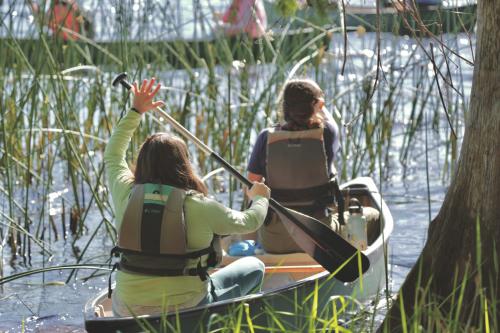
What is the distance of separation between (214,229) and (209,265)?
19cm

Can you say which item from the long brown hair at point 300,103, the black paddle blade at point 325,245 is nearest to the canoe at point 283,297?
the black paddle blade at point 325,245

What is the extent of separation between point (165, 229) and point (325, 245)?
1.26m

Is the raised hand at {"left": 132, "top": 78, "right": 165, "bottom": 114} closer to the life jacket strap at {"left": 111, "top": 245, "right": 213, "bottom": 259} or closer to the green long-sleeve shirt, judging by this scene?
the green long-sleeve shirt

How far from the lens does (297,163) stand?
6.31 m

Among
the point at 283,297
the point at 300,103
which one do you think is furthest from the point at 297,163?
the point at 283,297

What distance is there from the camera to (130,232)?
15.1 feet

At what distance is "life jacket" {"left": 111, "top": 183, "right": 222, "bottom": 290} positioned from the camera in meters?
4.55

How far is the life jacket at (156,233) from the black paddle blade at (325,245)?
1.05m

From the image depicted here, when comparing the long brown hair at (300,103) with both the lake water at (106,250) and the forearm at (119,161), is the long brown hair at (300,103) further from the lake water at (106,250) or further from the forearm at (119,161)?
the forearm at (119,161)

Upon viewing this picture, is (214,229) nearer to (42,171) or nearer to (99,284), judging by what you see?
(99,284)

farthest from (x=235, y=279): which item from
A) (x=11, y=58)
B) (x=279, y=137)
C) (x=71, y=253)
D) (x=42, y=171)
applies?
(x=42, y=171)

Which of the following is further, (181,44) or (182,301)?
(181,44)

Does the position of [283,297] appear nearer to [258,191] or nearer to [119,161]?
[258,191]

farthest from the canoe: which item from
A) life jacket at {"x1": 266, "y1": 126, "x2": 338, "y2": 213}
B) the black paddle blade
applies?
life jacket at {"x1": 266, "y1": 126, "x2": 338, "y2": 213}
